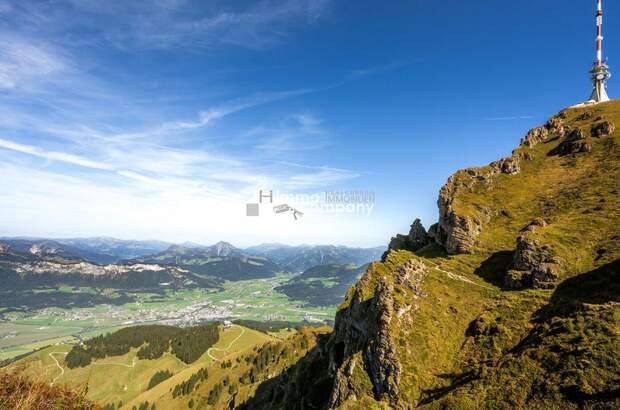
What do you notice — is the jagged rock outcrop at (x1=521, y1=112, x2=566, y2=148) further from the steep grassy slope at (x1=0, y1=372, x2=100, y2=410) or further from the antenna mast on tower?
the steep grassy slope at (x1=0, y1=372, x2=100, y2=410)

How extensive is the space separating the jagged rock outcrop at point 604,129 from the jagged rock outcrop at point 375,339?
7880 centimetres

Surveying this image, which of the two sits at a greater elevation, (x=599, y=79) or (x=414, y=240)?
(x=599, y=79)

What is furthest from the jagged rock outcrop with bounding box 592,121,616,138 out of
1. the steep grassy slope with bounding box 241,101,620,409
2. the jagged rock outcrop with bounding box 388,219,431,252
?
the jagged rock outcrop with bounding box 388,219,431,252

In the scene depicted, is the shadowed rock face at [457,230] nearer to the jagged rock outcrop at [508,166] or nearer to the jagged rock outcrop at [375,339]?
the jagged rock outcrop at [375,339]

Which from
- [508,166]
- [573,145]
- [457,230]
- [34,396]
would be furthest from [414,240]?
[34,396]

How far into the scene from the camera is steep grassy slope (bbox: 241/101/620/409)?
42688 millimetres

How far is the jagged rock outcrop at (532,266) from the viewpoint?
60.3 m

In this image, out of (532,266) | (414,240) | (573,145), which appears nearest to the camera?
(532,266)

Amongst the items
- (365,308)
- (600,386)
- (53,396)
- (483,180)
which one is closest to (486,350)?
(600,386)

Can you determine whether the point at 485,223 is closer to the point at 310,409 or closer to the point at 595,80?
the point at 310,409

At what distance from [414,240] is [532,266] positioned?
4879 cm

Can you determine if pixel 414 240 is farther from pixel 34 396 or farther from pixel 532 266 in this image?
pixel 34 396

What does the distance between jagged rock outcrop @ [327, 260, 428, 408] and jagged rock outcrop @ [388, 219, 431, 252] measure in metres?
36.9

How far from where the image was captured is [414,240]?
111 meters
